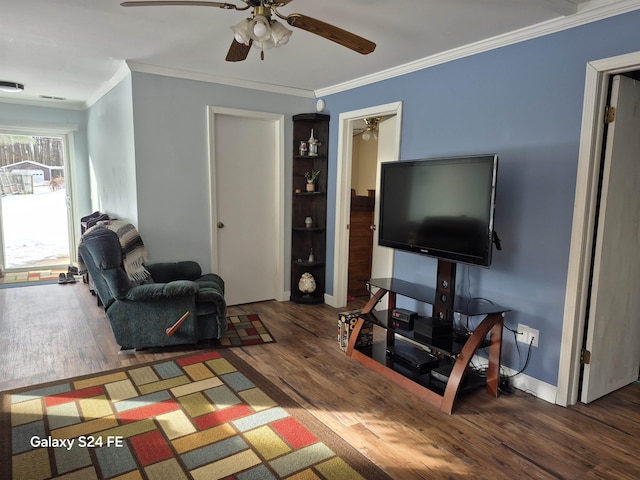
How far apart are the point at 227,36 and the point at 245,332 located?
240 centimetres

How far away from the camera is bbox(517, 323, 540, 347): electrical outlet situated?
2727mm

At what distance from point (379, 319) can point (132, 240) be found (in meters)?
2.14

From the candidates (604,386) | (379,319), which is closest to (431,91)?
(379,319)

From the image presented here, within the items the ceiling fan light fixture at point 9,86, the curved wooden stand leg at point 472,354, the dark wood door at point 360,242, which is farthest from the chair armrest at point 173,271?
the ceiling fan light fixture at point 9,86

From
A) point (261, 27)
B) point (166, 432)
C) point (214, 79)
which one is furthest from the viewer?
point (214, 79)

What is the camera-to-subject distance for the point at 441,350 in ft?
8.67

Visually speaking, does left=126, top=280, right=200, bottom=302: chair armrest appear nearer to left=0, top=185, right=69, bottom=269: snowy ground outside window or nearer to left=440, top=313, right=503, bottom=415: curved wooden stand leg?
left=440, top=313, right=503, bottom=415: curved wooden stand leg

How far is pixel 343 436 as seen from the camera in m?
2.25

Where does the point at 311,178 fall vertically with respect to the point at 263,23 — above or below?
below

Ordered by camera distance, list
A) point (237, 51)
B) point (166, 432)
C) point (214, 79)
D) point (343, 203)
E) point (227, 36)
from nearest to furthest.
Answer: point (166, 432) < point (237, 51) < point (227, 36) < point (214, 79) < point (343, 203)

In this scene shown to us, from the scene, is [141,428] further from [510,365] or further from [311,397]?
[510,365]

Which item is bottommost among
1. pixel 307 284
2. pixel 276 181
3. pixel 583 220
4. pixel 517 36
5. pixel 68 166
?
pixel 307 284

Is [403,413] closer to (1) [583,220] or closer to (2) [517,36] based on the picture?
(1) [583,220]

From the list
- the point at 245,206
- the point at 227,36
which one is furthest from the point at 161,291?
the point at 227,36
